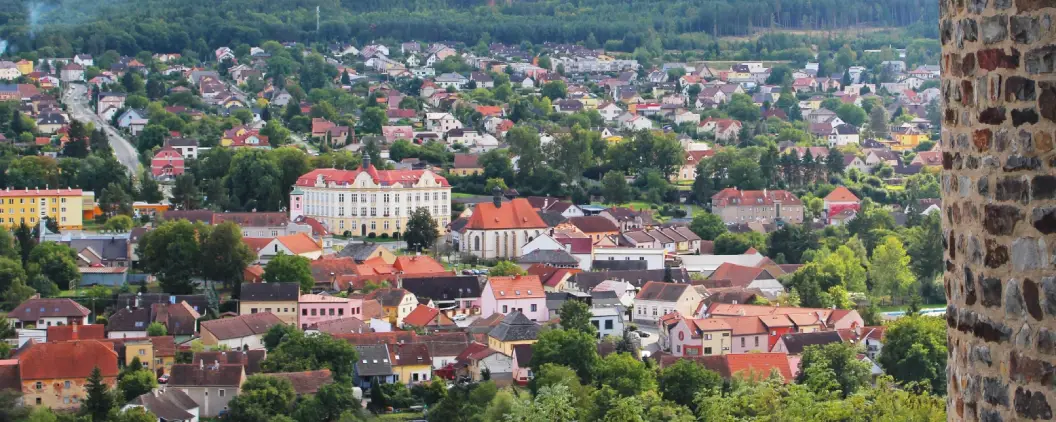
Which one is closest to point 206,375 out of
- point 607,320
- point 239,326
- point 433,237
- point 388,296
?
point 239,326

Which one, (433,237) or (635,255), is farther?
(433,237)

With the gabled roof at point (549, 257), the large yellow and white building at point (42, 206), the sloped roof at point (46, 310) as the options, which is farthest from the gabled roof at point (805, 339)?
the large yellow and white building at point (42, 206)

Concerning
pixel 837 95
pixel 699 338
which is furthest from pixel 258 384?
pixel 837 95

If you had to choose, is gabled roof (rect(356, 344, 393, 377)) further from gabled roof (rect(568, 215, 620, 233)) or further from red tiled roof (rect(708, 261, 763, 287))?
gabled roof (rect(568, 215, 620, 233))

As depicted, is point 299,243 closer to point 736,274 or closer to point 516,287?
point 516,287

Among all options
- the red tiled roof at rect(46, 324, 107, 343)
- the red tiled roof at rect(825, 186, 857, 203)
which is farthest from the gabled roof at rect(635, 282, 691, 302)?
the red tiled roof at rect(825, 186, 857, 203)

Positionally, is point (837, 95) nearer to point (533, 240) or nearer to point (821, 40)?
point (821, 40)

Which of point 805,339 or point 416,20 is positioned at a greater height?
point 416,20
